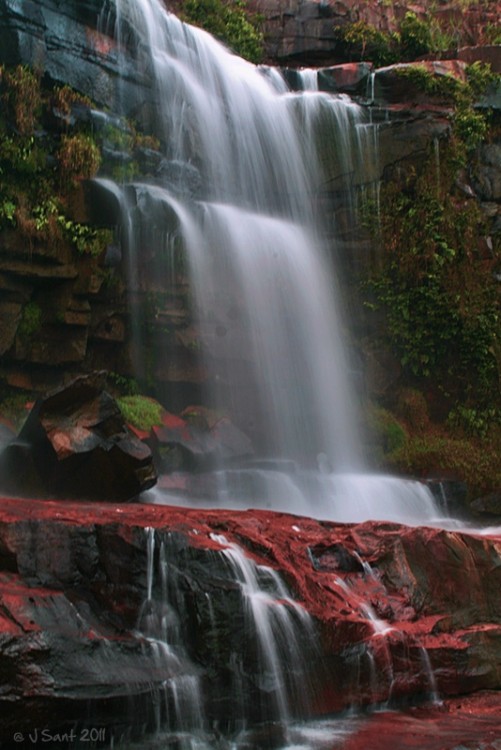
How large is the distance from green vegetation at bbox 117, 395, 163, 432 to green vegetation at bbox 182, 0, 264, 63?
31.7 feet

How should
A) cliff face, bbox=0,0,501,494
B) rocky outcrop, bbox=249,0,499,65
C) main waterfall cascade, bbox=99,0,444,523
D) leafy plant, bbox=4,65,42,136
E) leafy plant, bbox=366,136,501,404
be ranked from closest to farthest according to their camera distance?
cliff face, bbox=0,0,501,494 → leafy plant, bbox=4,65,42,136 → main waterfall cascade, bbox=99,0,444,523 → leafy plant, bbox=366,136,501,404 → rocky outcrop, bbox=249,0,499,65

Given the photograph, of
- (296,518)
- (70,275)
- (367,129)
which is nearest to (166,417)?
(70,275)

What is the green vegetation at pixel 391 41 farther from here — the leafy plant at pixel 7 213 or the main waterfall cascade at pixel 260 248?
the leafy plant at pixel 7 213

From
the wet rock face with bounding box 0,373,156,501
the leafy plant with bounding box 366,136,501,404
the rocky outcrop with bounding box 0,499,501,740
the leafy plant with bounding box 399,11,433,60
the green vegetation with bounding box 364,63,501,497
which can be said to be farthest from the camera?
the leafy plant with bounding box 399,11,433,60

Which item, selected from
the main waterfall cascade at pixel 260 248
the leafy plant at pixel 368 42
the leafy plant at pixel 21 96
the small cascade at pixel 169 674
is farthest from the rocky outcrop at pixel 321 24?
the small cascade at pixel 169 674

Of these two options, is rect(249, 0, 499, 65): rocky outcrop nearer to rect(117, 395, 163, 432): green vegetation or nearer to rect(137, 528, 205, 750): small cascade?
rect(117, 395, 163, 432): green vegetation

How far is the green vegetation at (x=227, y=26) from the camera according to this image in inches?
666

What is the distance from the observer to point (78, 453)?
7836 mm

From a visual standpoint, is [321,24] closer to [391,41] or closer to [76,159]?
[391,41]

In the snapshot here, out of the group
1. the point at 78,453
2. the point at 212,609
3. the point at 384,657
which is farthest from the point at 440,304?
the point at 212,609

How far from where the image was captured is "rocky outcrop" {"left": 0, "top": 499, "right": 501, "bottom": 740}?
4.73 m

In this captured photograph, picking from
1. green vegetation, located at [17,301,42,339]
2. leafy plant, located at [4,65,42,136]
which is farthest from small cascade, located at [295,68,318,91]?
green vegetation, located at [17,301,42,339]

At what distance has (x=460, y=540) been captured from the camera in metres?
7.31

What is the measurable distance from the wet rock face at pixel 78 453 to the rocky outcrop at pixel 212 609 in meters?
1.23
